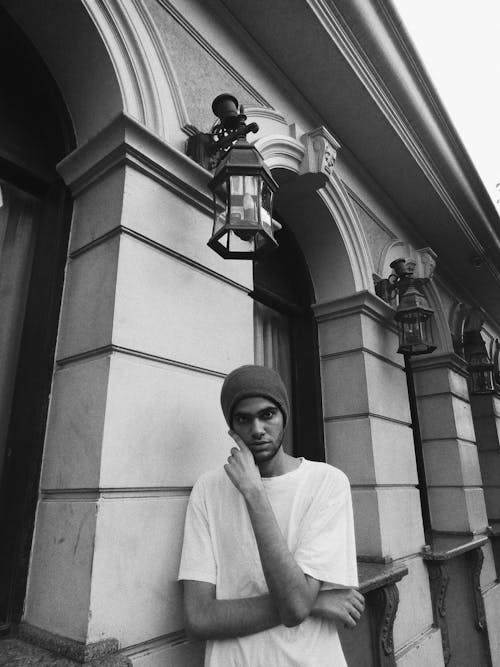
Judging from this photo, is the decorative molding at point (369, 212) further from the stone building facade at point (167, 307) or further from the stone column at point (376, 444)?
the stone column at point (376, 444)

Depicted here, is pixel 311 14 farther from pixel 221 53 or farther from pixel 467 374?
pixel 467 374

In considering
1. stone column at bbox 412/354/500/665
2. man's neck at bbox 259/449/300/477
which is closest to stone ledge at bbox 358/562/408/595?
man's neck at bbox 259/449/300/477

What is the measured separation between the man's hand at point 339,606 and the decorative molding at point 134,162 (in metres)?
2.10

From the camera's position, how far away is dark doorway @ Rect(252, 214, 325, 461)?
170 inches

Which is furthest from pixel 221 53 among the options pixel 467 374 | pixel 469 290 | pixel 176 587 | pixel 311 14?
pixel 469 290

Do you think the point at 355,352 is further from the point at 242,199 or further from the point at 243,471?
the point at 243,471

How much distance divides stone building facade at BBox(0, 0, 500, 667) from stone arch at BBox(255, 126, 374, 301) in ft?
0.07

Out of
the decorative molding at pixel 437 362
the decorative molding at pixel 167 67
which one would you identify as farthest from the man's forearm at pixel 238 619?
the decorative molding at pixel 437 362

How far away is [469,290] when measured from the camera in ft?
27.7

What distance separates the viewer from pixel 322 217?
456 cm

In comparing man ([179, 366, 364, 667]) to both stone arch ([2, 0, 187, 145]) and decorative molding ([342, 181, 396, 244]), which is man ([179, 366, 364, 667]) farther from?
decorative molding ([342, 181, 396, 244])

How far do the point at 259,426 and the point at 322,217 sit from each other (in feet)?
10.1

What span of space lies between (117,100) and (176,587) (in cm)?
249

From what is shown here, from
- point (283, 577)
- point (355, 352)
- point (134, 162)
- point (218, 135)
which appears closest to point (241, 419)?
point (283, 577)
